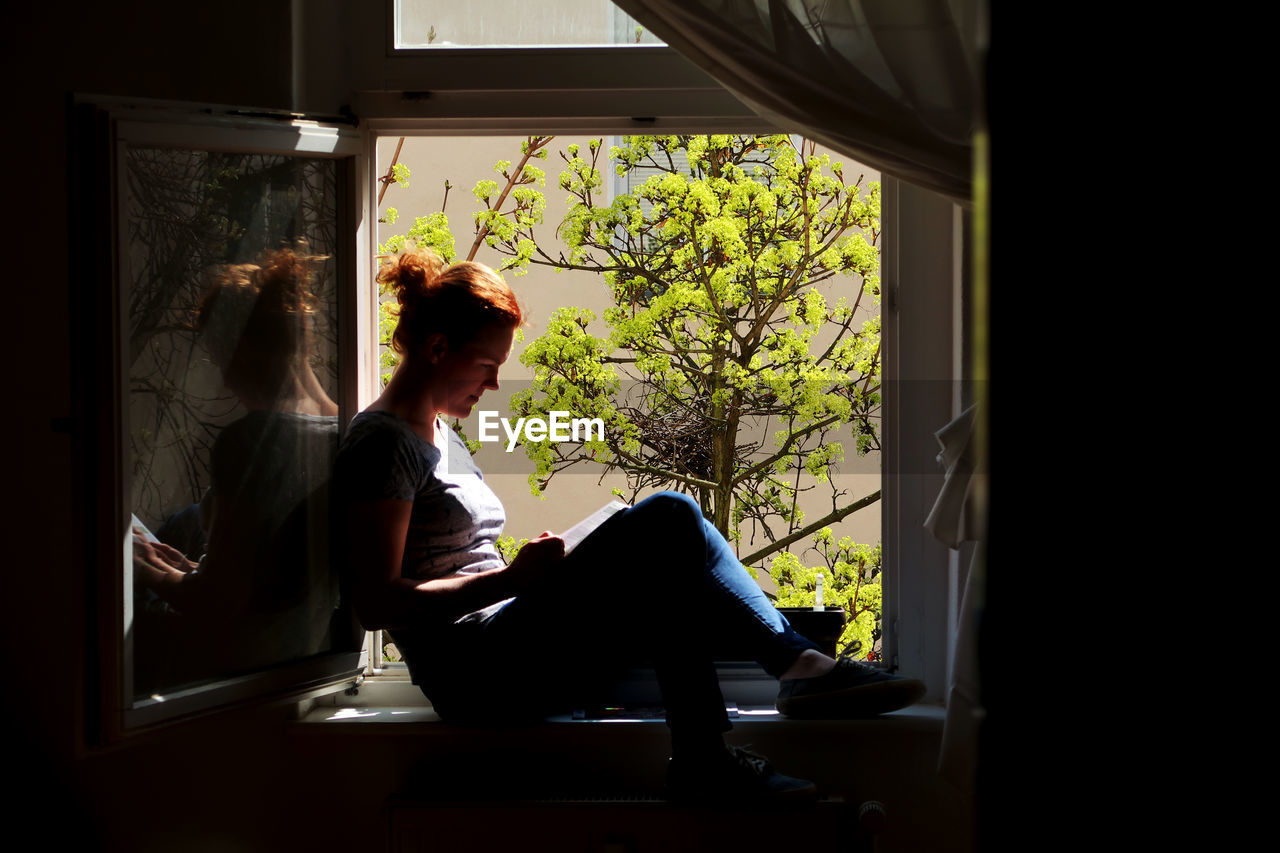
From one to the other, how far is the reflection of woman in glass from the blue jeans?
27 cm

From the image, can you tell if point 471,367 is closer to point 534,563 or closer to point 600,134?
point 534,563

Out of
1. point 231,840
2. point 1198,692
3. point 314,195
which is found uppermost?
point 314,195

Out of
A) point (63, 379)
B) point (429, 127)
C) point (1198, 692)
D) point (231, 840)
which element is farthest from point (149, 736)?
point (1198, 692)

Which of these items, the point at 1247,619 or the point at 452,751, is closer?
the point at 1247,619

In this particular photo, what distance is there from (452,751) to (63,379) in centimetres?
92

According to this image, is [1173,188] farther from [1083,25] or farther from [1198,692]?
[1198,692]

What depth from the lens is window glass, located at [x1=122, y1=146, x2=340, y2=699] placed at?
1529 millimetres

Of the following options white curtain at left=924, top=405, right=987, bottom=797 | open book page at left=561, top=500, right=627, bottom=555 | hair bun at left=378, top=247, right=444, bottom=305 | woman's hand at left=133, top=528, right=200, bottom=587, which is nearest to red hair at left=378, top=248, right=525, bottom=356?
hair bun at left=378, top=247, right=444, bottom=305

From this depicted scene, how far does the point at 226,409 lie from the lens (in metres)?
1.66

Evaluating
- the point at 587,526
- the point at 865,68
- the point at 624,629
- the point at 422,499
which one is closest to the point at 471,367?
the point at 422,499

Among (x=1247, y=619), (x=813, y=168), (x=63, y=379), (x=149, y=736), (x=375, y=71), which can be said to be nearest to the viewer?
(x=1247, y=619)

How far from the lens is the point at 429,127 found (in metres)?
1.88

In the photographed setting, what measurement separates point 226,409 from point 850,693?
1112mm

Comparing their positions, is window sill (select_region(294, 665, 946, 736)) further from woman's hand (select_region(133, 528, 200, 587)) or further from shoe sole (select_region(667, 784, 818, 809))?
woman's hand (select_region(133, 528, 200, 587))
